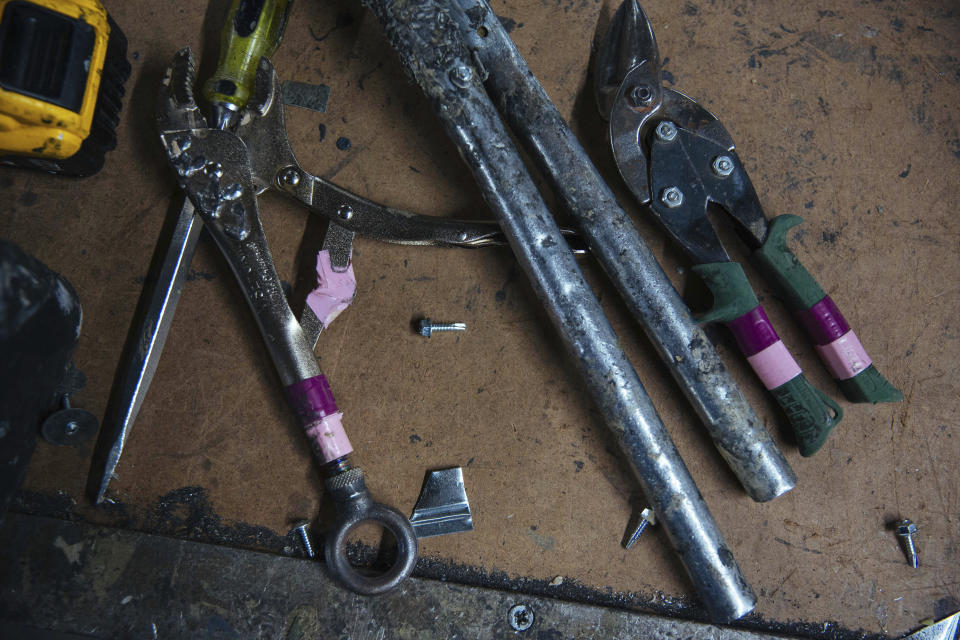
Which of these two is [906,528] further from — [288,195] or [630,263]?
[288,195]

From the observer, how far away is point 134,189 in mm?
1127

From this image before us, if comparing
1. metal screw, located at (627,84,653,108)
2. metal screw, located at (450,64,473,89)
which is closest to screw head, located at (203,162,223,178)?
metal screw, located at (450,64,473,89)

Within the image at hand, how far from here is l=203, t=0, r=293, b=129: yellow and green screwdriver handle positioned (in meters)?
1.05

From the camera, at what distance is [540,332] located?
112 cm

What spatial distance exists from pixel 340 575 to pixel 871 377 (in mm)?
899

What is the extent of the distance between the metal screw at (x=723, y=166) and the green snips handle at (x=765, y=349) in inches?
6.0

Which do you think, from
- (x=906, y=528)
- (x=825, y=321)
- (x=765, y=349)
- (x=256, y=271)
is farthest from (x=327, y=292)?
(x=906, y=528)

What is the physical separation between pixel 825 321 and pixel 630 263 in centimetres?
33

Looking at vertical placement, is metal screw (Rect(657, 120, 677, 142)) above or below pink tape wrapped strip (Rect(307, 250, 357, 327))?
above

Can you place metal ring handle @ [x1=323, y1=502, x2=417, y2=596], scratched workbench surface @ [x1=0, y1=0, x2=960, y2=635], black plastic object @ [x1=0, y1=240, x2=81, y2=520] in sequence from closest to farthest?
black plastic object @ [x1=0, y1=240, x2=81, y2=520]
metal ring handle @ [x1=323, y1=502, x2=417, y2=596]
scratched workbench surface @ [x1=0, y1=0, x2=960, y2=635]

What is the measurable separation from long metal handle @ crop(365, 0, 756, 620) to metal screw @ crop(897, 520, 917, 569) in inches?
12.4

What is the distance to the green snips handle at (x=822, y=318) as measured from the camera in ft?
3.42

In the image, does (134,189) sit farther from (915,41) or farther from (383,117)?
(915,41)

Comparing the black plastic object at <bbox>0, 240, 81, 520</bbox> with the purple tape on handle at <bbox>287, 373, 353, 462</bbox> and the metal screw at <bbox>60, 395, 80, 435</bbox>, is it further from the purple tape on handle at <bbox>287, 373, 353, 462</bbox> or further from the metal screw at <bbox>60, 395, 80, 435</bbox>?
the purple tape on handle at <bbox>287, 373, 353, 462</bbox>
